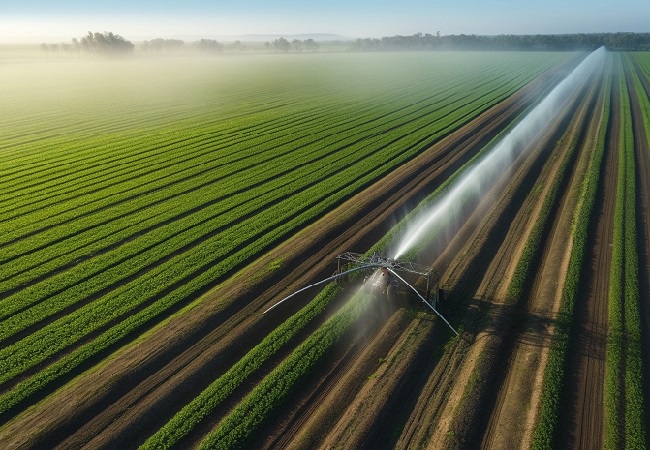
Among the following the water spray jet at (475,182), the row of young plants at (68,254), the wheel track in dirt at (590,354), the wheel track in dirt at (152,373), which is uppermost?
the row of young plants at (68,254)

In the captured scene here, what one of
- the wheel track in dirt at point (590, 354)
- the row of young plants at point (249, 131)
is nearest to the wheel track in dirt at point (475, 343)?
the wheel track in dirt at point (590, 354)

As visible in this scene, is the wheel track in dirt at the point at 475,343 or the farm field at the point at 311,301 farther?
the farm field at the point at 311,301

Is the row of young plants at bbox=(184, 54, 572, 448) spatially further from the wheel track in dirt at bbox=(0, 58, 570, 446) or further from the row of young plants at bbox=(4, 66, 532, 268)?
the row of young plants at bbox=(4, 66, 532, 268)

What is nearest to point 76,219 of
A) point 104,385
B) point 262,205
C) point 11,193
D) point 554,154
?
point 11,193

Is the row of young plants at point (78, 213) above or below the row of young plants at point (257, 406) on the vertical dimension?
above

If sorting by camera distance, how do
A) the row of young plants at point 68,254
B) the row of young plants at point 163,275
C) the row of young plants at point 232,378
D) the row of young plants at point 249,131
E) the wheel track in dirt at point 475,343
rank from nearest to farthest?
the row of young plants at point 232,378 → the wheel track in dirt at point 475,343 → the row of young plants at point 163,275 → the row of young plants at point 68,254 → the row of young plants at point 249,131

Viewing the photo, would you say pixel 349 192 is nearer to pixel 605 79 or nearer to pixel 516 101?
pixel 516 101

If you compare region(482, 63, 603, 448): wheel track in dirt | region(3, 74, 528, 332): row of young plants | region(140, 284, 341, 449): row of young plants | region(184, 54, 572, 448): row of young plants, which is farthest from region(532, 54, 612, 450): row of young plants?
Answer: region(3, 74, 528, 332): row of young plants

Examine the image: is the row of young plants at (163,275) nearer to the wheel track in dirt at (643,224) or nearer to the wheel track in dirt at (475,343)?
the wheel track in dirt at (475,343)
